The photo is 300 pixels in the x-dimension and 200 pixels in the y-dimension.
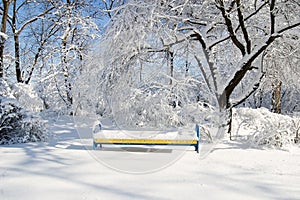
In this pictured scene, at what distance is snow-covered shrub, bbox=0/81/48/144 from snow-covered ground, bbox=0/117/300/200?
1.36 m

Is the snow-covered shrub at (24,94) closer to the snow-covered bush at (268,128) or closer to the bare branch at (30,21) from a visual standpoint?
the bare branch at (30,21)

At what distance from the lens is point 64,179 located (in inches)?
106

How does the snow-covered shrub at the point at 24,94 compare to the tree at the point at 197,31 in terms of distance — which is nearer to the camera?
the tree at the point at 197,31

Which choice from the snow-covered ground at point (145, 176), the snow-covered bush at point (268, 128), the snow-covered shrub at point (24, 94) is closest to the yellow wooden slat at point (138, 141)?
the snow-covered ground at point (145, 176)

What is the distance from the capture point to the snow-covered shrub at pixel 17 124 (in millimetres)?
5254

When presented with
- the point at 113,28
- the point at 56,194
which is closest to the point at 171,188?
the point at 56,194

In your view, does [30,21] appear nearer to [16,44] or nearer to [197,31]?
[16,44]

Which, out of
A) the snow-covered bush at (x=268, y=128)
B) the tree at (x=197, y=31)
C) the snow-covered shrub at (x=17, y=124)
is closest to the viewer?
the tree at (x=197, y=31)

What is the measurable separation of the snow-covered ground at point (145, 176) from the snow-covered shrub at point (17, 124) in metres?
1.36

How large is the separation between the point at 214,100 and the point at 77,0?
8393 mm

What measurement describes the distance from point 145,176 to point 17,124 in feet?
12.8

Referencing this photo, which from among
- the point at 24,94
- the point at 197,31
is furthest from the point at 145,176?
the point at 24,94

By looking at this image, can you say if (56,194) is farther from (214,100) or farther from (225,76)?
(225,76)

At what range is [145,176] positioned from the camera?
287 cm
